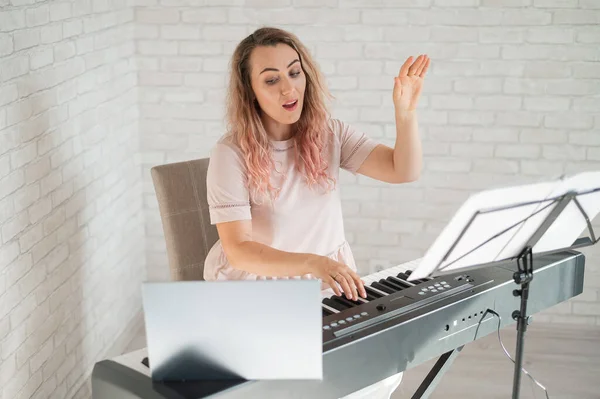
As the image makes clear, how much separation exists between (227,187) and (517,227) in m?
0.83

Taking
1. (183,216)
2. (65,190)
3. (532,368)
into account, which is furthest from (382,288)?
(532,368)

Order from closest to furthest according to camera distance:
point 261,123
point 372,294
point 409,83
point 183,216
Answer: point 372,294 < point 409,83 < point 261,123 < point 183,216

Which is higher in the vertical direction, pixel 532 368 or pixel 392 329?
pixel 392 329

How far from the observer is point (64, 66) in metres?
2.74

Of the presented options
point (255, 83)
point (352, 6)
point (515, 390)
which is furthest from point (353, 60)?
point (515, 390)

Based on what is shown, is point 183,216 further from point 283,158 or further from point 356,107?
point 356,107

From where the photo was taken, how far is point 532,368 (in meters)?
3.30

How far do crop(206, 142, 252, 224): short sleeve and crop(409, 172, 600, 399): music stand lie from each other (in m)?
0.64

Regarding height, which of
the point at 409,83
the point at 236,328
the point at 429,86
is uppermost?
the point at 409,83

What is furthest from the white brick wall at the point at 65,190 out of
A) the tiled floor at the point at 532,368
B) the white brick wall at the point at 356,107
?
the tiled floor at the point at 532,368

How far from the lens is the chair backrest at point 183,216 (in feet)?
8.87

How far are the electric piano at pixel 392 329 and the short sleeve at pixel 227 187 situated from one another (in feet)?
1.14

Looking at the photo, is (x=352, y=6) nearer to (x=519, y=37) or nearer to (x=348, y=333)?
(x=519, y=37)

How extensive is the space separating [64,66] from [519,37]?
1.88 metres
